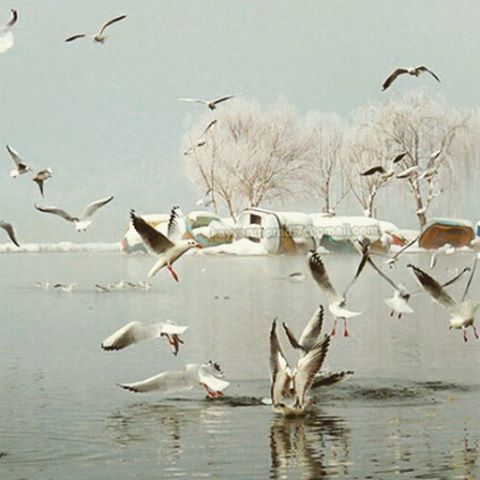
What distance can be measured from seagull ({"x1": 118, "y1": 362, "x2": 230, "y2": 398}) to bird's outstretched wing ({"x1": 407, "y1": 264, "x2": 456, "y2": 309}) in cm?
100

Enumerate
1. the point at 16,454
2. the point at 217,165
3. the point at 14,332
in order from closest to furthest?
the point at 16,454 → the point at 14,332 → the point at 217,165

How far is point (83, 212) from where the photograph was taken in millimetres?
6660

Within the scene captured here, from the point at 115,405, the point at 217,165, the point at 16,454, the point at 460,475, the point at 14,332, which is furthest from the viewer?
the point at 217,165

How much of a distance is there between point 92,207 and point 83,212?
4.6 inches

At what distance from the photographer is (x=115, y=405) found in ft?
17.1

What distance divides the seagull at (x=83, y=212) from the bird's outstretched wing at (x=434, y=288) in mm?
1652

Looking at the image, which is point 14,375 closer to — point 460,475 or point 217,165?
point 460,475

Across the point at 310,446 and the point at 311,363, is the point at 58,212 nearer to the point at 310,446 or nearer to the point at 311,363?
the point at 311,363

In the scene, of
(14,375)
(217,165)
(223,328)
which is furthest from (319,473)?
(217,165)

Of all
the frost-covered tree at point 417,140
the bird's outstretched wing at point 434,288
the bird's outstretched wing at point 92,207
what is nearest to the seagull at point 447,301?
the bird's outstretched wing at point 434,288

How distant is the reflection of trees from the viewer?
13.3ft

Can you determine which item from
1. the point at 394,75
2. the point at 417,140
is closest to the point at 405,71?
the point at 394,75

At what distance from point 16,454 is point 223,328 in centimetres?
412

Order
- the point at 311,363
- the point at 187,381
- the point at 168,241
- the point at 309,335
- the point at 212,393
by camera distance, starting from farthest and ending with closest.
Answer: the point at 168,241
the point at 212,393
the point at 187,381
the point at 309,335
the point at 311,363
